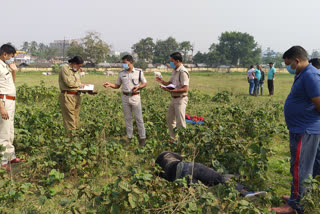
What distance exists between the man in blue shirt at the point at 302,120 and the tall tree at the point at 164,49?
245 feet

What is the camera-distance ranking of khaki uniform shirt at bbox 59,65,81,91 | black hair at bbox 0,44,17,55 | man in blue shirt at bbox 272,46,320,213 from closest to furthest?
man in blue shirt at bbox 272,46,320,213
black hair at bbox 0,44,17,55
khaki uniform shirt at bbox 59,65,81,91

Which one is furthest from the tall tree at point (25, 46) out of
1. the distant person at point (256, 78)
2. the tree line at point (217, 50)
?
the distant person at point (256, 78)

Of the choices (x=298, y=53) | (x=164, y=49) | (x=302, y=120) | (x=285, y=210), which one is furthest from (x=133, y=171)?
(x=164, y=49)

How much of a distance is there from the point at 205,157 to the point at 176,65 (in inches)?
74.7

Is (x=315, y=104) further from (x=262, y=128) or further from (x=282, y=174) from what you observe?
(x=262, y=128)

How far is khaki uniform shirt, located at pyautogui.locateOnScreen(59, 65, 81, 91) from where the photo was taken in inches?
200

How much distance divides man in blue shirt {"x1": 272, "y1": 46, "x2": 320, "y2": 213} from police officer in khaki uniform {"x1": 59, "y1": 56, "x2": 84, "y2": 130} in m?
3.81

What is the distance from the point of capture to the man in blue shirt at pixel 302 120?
2.89m

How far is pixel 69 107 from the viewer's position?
5258mm

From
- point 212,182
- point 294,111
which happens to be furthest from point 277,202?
point 294,111

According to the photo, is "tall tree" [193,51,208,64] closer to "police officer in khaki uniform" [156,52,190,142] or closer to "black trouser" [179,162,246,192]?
"police officer in khaki uniform" [156,52,190,142]

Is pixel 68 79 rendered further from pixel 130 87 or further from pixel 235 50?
pixel 235 50

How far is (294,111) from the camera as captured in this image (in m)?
3.06

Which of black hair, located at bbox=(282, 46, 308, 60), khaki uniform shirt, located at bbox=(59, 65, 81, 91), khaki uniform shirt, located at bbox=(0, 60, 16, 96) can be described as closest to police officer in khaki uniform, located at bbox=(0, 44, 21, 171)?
khaki uniform shirt, located at bbox=(0, 60, 16, 96)
